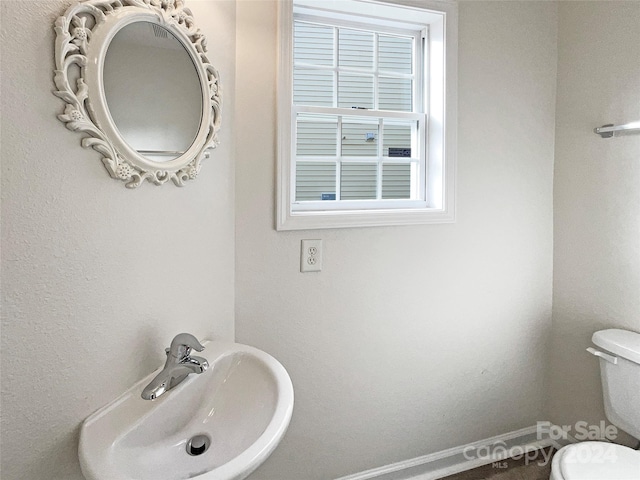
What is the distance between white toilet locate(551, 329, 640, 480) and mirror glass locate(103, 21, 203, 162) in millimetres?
1552

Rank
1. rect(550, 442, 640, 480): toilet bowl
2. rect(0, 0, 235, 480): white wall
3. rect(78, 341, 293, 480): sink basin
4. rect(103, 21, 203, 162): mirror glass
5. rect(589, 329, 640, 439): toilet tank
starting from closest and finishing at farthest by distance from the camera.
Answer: rect(0, 0, 235, 480): white wall
rect(78, 341, 293, 480): sink basin
rect(103, 21, 203, 162): mirror glass
rect(550, 442, 640, 480): toilet bowl
rect(589, 329, 640, 439): toilet tank

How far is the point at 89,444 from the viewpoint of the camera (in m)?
1.00

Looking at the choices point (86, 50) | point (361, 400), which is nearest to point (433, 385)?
point (361, 400)

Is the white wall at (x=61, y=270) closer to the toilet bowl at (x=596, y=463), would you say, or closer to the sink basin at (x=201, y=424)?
the sink basin at (x=201, y=424)

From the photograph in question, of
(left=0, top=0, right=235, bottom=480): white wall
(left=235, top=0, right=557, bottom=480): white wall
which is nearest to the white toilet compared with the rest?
(left=235, top=0, right=557, bottom=480): white wall

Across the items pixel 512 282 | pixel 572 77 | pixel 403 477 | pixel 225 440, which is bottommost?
pixel 403 477

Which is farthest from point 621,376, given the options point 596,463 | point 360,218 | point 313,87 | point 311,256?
point 313,87

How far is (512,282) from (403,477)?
99 cm

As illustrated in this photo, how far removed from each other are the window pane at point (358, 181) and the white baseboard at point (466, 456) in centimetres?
117

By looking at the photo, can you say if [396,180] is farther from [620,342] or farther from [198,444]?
[198,444]

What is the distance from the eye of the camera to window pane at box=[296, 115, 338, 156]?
188cm

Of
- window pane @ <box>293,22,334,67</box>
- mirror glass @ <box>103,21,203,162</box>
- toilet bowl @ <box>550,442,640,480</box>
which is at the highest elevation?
window pane @ <box>293,22,334,67</box>

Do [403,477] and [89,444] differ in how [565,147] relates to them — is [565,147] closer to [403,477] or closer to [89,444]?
[403,477]

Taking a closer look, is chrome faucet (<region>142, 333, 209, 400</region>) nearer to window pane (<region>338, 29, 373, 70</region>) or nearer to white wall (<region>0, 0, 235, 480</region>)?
white wall (<region>0, 0, 235, 480</region>)
